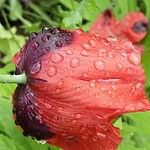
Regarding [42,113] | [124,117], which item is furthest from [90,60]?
[124,117]

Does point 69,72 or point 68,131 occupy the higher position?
point 69,72

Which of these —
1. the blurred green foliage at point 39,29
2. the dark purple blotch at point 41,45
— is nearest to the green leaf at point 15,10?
the blurred green foliage at point 39,29

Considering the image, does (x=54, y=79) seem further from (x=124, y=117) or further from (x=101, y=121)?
(x=124, y=117)

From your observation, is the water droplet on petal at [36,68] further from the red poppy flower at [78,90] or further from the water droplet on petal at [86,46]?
the water droplet on petal at [86,46]

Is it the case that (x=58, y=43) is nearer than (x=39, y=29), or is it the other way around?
(x=58, y=43)

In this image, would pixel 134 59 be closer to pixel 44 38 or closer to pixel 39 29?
pixel 44 38

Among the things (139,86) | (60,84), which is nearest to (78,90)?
(60,84)

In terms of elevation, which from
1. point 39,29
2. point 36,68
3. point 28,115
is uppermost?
point 36,68
